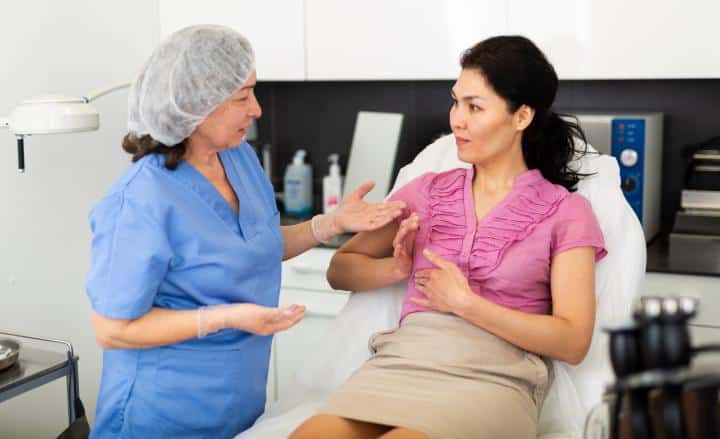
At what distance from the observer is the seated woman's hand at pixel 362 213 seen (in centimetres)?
186

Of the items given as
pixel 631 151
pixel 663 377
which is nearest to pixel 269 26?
pixel 631 151

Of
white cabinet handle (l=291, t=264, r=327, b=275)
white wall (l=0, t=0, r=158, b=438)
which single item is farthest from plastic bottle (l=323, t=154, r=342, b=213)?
white wall (l=0, t=0, r=158, b=438)

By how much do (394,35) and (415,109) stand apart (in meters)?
0.43

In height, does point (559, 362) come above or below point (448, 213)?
below

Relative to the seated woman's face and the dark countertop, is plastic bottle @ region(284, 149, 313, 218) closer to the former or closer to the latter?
the dark countertop

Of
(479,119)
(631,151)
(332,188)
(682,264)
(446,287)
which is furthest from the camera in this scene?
(332,188)

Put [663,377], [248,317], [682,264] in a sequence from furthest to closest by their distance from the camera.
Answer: [682,264] → [248,317] → [663,377]

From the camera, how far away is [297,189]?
3068 mm

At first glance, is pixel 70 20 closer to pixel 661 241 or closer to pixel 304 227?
pixel 304 227

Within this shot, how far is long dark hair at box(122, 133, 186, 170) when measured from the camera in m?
1.67

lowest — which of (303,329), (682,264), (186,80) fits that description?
(303,329)

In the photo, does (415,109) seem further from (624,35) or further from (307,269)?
(624,35)

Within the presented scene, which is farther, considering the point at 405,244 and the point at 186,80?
the point at 405,244

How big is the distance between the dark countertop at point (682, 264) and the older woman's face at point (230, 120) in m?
1.14
